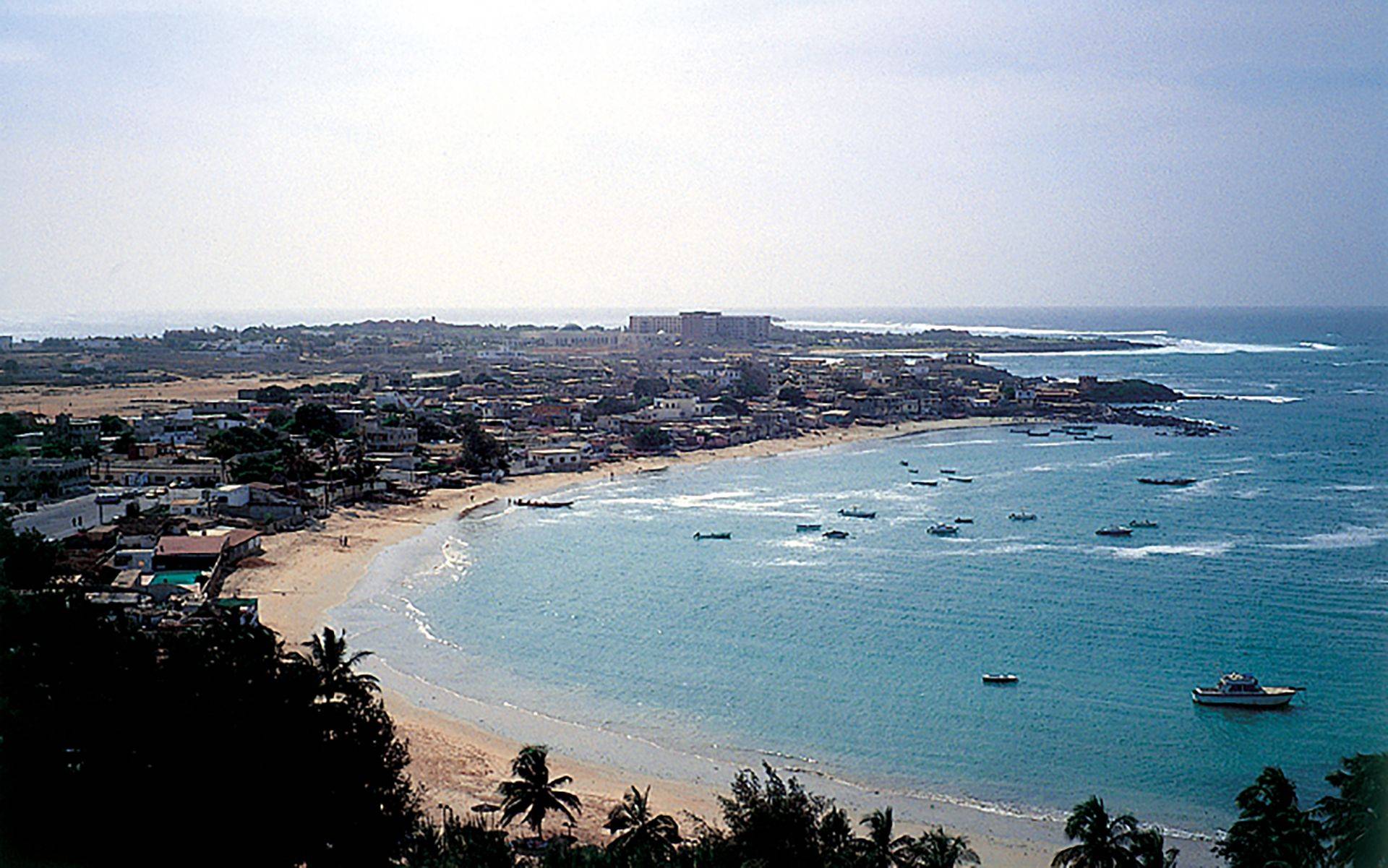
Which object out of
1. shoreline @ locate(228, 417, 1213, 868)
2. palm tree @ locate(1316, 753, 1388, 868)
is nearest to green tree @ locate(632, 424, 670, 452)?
shoreline @ locate(228, 417, 1213, 868)

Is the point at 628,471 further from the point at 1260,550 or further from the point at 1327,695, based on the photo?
the point at 1327,695

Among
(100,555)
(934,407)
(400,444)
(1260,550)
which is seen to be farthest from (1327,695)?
(934,407)

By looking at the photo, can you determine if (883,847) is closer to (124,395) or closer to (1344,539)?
(1344,539)

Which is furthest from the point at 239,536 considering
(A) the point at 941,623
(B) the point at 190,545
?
(A) the point at 941,623

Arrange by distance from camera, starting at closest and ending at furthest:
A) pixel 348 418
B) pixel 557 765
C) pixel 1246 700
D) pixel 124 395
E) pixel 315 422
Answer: pixel 557 765
pixel 1246 700
pixel 315 422
pixel 348 418
pixel 124 395

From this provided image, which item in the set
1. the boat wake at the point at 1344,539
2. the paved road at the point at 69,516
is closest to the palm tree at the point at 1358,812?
the boat wake at the point at 1344,539

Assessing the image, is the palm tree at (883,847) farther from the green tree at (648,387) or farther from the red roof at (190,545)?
the green tree at (648,387)
